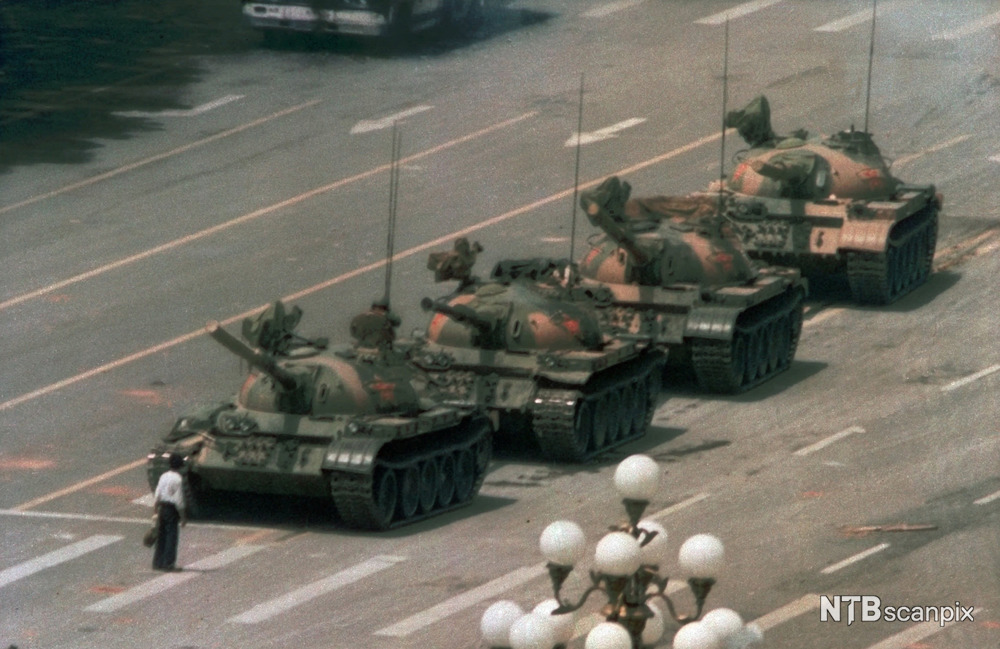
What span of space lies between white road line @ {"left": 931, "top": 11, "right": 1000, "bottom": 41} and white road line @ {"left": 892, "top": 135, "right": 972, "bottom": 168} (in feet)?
21.5

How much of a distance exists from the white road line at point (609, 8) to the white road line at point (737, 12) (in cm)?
232

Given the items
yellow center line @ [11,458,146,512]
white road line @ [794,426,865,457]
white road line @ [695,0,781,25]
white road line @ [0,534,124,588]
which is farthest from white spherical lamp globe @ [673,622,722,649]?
white road line @ [695,0,781,25]

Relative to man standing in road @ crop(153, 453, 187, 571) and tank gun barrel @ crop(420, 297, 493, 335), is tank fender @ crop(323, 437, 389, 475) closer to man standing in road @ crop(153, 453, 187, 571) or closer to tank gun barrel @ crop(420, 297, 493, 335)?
man standing in road @ crop(153, 453, 187, 571)

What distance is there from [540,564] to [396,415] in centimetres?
317

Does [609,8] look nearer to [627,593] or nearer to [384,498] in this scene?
[384,498]

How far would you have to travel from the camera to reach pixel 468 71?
59.4 m

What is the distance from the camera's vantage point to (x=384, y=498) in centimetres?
3228

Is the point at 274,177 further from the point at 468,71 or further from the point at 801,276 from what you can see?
the point at 801,276

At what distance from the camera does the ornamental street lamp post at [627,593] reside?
1834 cm

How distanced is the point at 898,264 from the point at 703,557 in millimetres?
26607

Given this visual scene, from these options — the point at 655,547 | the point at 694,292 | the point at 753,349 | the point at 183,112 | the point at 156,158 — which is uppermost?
the point at 655,547

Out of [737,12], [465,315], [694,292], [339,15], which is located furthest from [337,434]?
[737,12]

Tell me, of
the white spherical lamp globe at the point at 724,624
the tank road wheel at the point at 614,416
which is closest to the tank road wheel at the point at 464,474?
the tank road wheel at the point at 614,416

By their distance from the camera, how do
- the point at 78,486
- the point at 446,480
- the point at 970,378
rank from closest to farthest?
the point at 446,480 < the point at 78,486 < the point at 970,378
